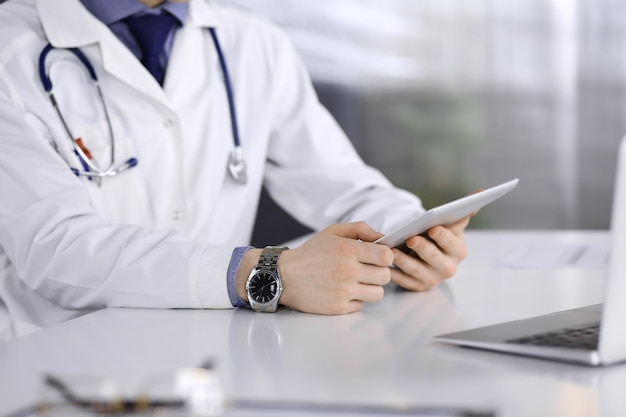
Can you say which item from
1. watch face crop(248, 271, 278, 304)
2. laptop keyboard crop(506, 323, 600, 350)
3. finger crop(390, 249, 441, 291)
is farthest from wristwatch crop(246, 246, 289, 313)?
laptop keyboard crop(506, 323, 600, 350)

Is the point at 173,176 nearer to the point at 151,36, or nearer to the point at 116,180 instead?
the point at 116,180

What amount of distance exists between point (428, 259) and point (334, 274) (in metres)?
0.21

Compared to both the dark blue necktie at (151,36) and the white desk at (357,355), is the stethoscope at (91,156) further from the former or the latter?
the white desk at (357,355)

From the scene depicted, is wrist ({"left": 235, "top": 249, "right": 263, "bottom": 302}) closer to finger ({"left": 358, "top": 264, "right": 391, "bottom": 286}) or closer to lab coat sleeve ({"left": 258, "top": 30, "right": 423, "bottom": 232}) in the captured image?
finger ({"left": 358, "top": 264, "right": 391, "bottom": 286})

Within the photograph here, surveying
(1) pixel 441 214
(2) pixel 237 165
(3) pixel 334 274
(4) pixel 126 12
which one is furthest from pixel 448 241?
(4) pixel 126 12

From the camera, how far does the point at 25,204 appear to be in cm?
140

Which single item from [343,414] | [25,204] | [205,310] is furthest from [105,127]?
[343,414]

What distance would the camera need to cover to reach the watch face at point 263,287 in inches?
48.7

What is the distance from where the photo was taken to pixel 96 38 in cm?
162

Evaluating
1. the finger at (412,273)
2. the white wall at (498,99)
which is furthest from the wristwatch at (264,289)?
the white wall at (498,99)

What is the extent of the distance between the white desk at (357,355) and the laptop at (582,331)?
13 millimetres

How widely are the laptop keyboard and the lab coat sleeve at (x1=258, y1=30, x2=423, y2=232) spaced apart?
0.82m

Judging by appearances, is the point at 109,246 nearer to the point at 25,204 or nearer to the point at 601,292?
the point at 25,204

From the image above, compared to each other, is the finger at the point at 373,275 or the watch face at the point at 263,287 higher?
the finger at the point at 373,275
